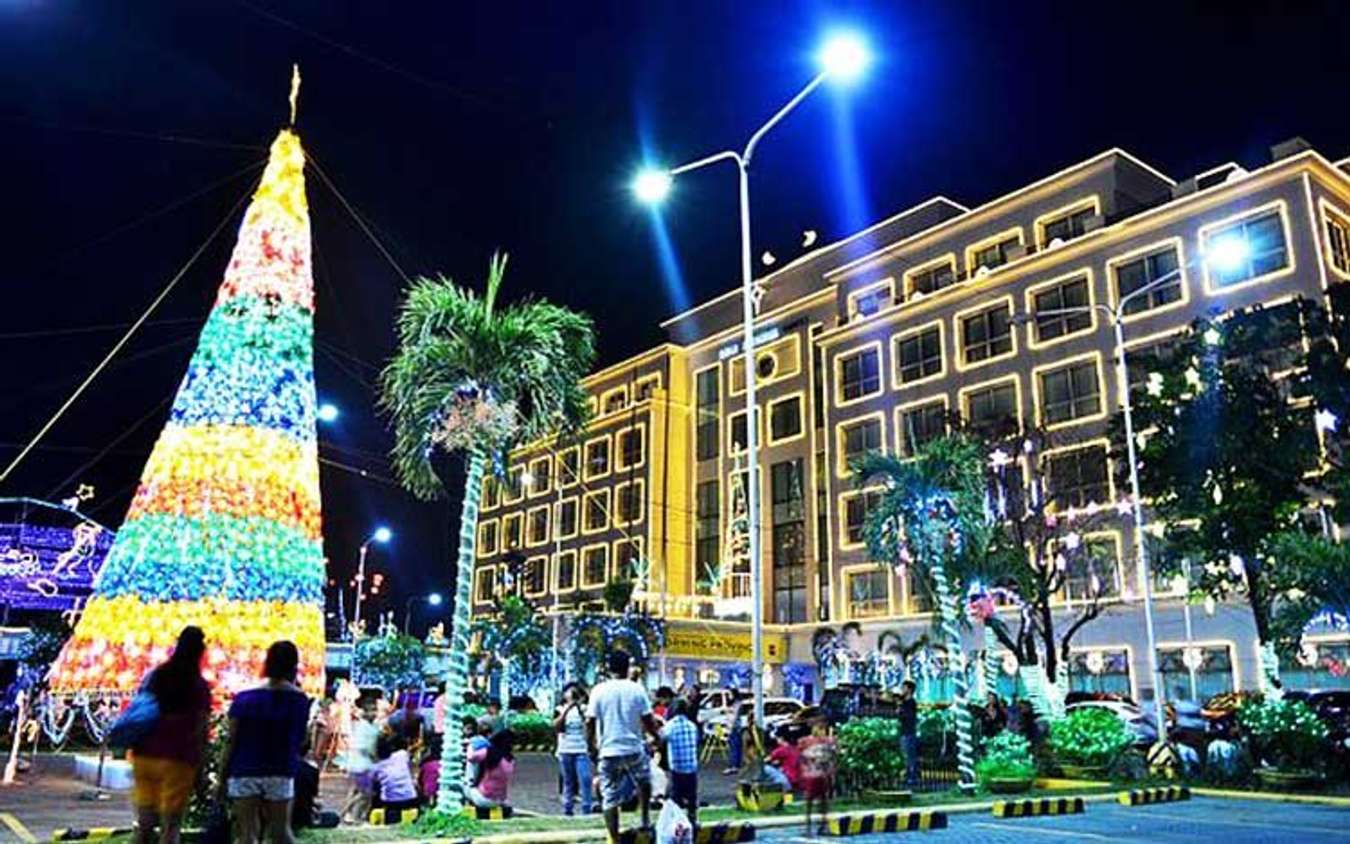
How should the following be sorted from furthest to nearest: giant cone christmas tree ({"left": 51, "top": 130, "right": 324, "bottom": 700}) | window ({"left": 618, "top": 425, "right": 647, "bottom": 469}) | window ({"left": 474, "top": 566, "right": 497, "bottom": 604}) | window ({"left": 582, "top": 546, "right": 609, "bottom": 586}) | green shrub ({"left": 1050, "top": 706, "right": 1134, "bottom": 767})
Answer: window ({"left": 474, "top": 566, "right": 497, "bottom": 604}) → window ({"left": 582, "top": 546, "right": 609, "bottom": 586}) → window ({"left": 618, "top": 425, "right": 647, "bottom": 469}) → green shrub ({"left": 1050, "top": 706, "right": 1134, "bottom": 767}) → giant cone christmas tree ({"left": 51, "top": 130, "right": 324, "bottom": 700})

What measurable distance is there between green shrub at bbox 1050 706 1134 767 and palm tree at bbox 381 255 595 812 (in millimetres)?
12183

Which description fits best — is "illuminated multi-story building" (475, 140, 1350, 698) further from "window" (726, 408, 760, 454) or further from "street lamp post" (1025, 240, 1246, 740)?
"street lamp post" (1025, 240, 1246, 740)

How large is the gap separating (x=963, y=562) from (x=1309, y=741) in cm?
659

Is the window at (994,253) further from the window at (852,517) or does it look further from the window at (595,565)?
the window at (595,565)

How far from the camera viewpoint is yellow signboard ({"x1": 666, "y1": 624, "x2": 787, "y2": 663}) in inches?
1759

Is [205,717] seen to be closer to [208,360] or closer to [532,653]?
[208,360]

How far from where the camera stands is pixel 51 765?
21.7m

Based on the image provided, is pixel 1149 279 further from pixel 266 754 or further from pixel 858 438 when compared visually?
pixel 266 754

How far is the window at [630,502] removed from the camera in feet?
227

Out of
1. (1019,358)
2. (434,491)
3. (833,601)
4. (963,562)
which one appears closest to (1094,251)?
(1019,358)

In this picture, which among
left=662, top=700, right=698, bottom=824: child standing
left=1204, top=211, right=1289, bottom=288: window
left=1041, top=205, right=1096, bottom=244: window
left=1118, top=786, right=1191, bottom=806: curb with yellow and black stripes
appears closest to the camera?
left=662, top=700, right=698, bottom=824: child standing

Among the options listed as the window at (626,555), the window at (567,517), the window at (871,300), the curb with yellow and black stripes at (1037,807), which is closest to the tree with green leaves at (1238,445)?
the curb with yellow and black stripes at (1037,807)

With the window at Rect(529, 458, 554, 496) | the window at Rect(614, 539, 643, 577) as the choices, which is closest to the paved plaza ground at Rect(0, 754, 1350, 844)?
the window at Rect(614, 539, 643, 577)

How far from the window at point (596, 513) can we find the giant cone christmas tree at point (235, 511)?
2195 inches
